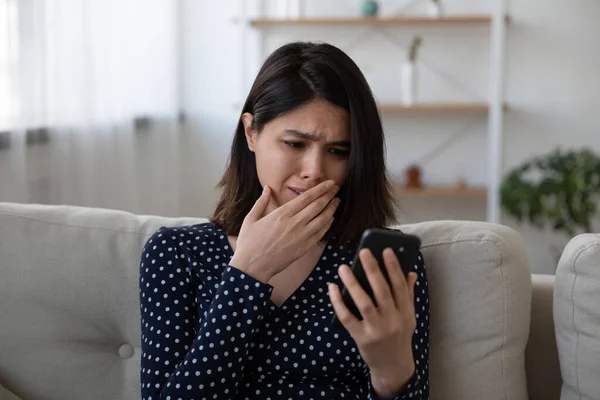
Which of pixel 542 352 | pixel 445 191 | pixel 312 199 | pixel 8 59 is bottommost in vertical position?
pixel 445 191

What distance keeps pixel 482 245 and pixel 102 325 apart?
27.2 inches

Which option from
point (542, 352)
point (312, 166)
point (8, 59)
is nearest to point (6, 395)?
point (312, 166)

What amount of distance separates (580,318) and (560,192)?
8.78 feet

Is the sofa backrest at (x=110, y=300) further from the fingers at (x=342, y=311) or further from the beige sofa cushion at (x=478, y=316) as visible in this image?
the fingers at (x=342, y=311)

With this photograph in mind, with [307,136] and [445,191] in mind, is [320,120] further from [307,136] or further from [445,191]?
[445,191]

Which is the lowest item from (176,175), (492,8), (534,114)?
(176,175)

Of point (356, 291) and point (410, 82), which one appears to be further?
point (410, 82)

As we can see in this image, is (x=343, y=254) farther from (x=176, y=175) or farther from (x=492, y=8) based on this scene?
(x=492, y=8)

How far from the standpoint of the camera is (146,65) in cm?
390

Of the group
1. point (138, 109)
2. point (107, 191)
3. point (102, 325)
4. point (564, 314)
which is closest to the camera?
point (564, 314)

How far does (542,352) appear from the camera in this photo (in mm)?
1579

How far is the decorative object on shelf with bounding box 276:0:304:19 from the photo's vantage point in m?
4.54

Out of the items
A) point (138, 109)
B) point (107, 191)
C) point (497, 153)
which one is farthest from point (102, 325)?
point (497, 153)

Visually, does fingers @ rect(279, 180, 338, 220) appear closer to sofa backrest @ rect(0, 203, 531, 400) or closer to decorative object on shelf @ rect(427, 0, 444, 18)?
sofa backrest @ rect(0, 203, 531, 400)
